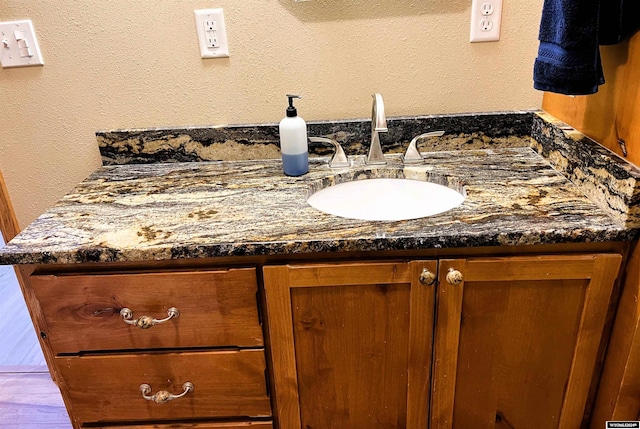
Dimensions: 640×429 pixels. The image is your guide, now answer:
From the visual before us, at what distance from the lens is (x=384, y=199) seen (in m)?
1.27

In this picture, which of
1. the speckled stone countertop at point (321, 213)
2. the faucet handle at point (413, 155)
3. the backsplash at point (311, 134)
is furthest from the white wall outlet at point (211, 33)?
the faucet handle at point (413, 155)

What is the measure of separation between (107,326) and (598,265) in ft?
3.30

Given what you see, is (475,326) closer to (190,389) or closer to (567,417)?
(567,417)

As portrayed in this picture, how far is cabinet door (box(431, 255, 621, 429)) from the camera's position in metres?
0.91

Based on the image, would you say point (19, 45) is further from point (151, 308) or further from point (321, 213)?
point (321, 213)

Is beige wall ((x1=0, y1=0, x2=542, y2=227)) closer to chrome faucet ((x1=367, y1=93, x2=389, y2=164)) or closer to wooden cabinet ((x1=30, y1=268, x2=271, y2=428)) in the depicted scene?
chrome faucet ((x1=367, y1=93, x2=389, y2=164))

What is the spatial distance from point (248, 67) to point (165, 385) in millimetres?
850

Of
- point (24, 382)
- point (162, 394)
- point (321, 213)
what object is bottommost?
point (24, 382)

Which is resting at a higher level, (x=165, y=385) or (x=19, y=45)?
(x=19, y=45)

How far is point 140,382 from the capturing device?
1025 millimetres

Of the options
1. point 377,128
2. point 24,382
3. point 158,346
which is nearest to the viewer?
point 158,346

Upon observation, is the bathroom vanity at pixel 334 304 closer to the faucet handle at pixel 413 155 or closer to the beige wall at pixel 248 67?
the faucet handle at pixel 413 155

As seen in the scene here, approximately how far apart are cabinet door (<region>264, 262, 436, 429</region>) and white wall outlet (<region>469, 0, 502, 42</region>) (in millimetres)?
704

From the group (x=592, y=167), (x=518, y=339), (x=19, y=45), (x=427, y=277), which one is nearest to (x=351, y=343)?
(x=427, y=277)
